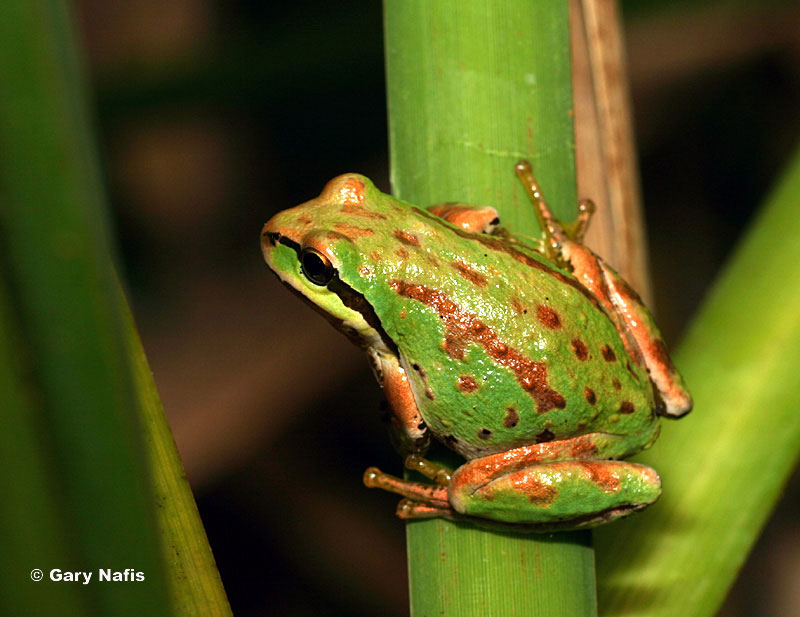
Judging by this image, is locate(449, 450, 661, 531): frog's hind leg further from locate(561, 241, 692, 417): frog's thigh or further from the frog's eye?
the frog's eye

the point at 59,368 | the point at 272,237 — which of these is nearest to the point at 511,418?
the point at 272,237

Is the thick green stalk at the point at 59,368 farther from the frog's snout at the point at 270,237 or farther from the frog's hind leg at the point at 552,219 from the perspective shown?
the frog's snout at the point at 270,237

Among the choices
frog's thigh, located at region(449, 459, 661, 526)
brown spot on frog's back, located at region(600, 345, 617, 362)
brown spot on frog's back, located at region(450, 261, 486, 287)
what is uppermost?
brown spot on frog's back, located at region(450, 261, 486, 287)

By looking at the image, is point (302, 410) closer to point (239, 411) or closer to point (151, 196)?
point (239, 411)

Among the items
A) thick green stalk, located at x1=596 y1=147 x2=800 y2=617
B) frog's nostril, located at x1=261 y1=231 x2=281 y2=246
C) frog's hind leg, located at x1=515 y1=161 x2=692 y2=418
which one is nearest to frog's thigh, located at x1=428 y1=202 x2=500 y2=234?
frog's hind leg, located at x1=515 y1=161 x2=692 y2=418

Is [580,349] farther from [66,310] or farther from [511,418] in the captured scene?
[66,310]

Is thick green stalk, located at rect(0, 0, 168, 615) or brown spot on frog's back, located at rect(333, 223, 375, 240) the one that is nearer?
thick green stalk, located at rect(0, 0, 168, 615)

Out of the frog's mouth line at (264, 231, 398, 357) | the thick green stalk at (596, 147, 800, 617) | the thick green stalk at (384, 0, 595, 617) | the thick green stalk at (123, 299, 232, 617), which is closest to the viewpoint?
the thick green stalk at (123, 299, 232, 617)
